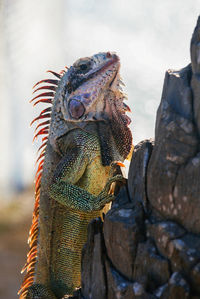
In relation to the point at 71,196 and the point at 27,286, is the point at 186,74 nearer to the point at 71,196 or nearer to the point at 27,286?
the point at 71,196

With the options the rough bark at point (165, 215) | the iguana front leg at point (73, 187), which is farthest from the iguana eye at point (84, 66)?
the rough bark at point (165, 215)

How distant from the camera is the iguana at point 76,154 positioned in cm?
403

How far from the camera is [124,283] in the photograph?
9.21ft

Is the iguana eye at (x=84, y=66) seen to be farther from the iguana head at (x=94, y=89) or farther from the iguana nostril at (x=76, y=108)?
the iguana nostril at (x=76, y=108)

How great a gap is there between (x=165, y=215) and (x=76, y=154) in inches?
54.8

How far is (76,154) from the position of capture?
13.0ft

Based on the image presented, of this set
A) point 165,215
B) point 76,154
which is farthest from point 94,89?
point 165,215

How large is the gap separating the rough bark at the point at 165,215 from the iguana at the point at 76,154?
1085mm

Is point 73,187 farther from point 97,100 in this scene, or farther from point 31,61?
point 31,61

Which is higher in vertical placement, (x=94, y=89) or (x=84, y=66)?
(x=84, y=66)

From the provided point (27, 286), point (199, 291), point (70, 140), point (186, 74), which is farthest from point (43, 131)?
point (199, 291)

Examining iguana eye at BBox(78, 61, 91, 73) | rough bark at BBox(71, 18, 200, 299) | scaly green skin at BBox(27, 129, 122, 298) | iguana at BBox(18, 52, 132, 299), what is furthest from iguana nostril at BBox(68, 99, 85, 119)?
rough bark at BBox(71, 18, 200, 299)

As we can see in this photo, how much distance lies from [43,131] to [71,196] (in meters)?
0.92

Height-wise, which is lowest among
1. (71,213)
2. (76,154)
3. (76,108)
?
(71,213)
